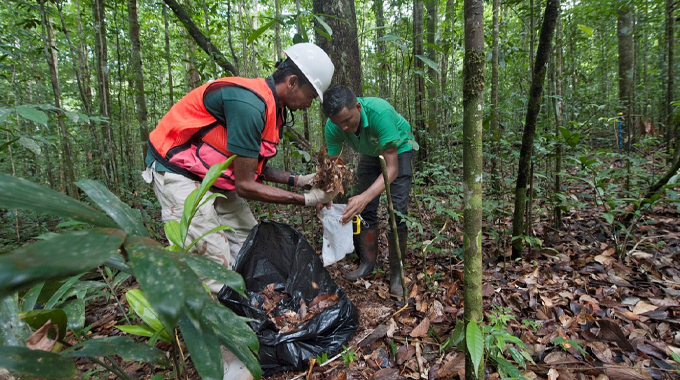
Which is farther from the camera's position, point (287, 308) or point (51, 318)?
point (287, 308)

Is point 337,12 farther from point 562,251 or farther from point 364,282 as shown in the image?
point 562,251

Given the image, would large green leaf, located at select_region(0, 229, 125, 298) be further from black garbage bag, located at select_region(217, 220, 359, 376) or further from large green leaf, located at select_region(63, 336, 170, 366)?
black garbage bag, located at select_region(217, 220, 359, 376)

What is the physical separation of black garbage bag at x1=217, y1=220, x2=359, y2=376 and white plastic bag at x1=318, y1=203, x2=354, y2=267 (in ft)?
0.51

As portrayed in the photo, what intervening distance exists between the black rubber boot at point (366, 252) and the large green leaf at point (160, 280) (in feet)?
7.73

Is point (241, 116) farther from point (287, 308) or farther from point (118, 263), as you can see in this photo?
point (118, 263)

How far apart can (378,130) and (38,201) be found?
2158 mm

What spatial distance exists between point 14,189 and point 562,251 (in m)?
3.27

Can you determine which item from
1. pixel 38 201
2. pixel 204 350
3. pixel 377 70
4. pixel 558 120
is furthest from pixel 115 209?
pixel 377 70

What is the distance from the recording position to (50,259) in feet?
1.29

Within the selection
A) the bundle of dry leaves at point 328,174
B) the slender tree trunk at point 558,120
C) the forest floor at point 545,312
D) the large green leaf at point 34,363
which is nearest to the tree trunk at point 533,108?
the forest floor at point 545,312

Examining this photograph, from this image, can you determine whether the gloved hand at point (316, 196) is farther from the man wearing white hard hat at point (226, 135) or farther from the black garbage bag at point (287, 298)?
the black garbage bag at point (287, 298)

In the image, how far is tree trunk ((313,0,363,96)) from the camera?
276 centimetres

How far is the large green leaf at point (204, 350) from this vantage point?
62 cm

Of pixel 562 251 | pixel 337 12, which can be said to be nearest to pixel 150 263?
pixel 337 12
